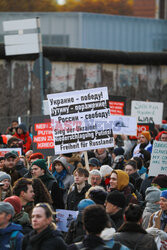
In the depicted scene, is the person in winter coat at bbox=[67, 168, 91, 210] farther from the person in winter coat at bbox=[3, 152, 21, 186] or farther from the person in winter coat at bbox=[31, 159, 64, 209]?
the person in winter coat at bbox=[3, 152, 21, 186]

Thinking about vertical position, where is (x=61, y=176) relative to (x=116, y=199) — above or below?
below

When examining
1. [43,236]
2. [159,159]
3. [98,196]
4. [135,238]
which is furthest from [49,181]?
[43,236]

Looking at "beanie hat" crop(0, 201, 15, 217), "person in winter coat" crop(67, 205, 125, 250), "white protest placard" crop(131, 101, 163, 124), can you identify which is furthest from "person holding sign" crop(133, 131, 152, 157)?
"person in winter coat" crop(67, 205, 125, 250)

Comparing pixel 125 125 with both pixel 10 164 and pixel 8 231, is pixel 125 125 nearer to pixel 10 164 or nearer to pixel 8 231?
pixel 10 164

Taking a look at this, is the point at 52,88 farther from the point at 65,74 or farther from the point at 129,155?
the point at 129,155

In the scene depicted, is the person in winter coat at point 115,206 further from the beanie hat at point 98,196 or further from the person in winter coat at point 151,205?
the person in winter coat at point 151,205

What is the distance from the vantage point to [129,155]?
13.3 metres

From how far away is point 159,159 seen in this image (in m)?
10.6

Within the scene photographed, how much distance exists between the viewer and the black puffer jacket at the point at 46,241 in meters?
5.54

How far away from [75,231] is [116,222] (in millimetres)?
545

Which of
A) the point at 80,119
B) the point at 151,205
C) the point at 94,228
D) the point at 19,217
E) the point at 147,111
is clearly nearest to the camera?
the point at 94,228

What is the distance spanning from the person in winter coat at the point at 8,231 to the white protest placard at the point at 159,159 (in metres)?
4.76

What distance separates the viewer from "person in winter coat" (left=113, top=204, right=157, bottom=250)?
578 cm

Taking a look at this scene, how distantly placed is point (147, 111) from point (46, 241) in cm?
1091
